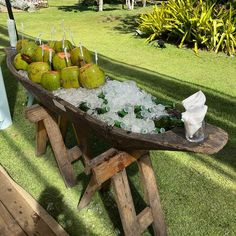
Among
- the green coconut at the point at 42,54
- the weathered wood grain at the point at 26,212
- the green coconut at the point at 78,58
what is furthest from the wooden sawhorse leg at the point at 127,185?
the green coconut at the point at 42,54

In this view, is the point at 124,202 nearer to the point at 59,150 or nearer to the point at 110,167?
the point at 110,167

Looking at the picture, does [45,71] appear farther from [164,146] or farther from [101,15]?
[101,15]

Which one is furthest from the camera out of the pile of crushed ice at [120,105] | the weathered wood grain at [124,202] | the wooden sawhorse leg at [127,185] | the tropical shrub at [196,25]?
the tropical shrub at [196,25]

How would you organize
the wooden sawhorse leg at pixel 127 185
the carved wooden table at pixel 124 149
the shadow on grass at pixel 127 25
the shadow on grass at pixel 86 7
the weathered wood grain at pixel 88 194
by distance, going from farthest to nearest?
the shadow on grass at pixel 86 7
the shadow on grass at pixel 127 25
the weathered wood grain at pixel 88 194
the wooden sawhorse leg at pixel 127 185
the carved wooden table at pixel 124 149

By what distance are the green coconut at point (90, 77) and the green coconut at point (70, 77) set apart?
0.05 m

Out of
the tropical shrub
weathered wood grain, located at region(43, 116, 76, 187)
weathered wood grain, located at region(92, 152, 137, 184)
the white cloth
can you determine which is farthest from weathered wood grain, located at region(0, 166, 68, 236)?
the tropical shrub

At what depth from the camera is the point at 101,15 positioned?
1445cm

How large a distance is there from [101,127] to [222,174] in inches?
84.2

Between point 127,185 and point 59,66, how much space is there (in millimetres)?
1276

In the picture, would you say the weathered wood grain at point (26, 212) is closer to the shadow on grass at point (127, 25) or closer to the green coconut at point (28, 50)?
the green coconut at point (28, 50)

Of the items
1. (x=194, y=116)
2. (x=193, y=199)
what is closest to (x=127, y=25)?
(x=193, y=199)

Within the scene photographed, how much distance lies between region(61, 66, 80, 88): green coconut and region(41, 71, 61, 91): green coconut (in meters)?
0.05

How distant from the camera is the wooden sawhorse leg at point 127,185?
2396 mm

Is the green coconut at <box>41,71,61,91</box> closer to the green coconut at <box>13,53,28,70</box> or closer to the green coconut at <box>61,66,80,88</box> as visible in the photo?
the green coconut at <box>61,66,80,88</box>
